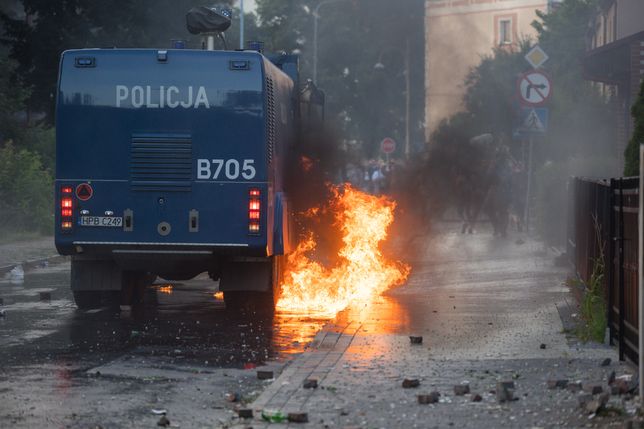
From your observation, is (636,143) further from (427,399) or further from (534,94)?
(534,94)

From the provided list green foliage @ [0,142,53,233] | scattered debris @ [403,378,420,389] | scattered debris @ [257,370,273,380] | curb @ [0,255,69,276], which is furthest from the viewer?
green foliage @ [0,142,53,233]

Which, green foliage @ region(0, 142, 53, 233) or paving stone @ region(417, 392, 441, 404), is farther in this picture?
green foliage @ region(0, 142, 53, 233)

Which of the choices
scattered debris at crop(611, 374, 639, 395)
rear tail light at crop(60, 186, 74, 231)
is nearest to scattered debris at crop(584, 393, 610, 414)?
scattered debris at crop(611, 374, 639, 395)

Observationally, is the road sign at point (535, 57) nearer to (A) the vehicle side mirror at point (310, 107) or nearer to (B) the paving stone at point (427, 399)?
(A) the vehicle side mirror at point (310, 107)

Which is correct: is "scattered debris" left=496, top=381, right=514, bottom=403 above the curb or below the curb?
above

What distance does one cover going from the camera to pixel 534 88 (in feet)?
92.7

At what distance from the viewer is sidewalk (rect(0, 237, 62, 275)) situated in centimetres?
2366

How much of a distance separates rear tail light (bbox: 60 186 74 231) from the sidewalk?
7.82 meters

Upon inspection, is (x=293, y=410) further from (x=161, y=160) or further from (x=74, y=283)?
(x=74, y=283)

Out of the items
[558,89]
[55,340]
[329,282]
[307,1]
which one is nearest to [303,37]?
[307,1]

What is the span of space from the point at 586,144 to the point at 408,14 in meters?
54.8

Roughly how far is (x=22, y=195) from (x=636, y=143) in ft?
65.6

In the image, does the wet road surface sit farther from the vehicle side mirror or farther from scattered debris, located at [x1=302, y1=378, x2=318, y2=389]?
the vehicle side mirror

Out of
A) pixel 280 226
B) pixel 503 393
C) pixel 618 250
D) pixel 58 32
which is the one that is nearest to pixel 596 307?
pixel 618 250
